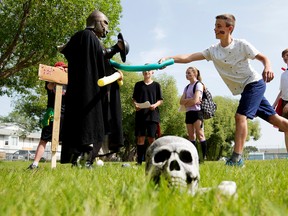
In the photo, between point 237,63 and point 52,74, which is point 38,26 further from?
point 237,63

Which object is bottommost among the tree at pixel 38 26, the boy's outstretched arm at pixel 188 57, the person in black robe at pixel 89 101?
the person in black robe at pixel 89 101

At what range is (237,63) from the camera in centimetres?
597

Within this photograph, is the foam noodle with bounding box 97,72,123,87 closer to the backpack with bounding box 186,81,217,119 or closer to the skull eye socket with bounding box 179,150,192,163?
the skull eye socket with bounding box 179,150,192,163

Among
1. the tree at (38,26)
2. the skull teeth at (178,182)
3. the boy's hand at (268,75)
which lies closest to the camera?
the skull teeth at (178,182)

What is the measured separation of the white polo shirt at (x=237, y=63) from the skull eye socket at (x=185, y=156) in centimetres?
408

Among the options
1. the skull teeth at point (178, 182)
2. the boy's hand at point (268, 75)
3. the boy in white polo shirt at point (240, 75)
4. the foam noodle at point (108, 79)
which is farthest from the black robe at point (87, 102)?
the skull teeth at point (178, 182)

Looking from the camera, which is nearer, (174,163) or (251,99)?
(174,163)

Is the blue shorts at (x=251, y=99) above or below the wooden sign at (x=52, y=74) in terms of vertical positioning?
below

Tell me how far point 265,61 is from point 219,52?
2.66ft

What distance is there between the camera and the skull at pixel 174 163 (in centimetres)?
203

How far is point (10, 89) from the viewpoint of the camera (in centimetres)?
2389

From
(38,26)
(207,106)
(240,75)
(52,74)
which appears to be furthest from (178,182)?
(38,26)

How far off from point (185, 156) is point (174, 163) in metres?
0.13

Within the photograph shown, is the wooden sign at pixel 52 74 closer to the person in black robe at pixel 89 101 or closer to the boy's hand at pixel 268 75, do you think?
the person in black robe at pixel 89 101
